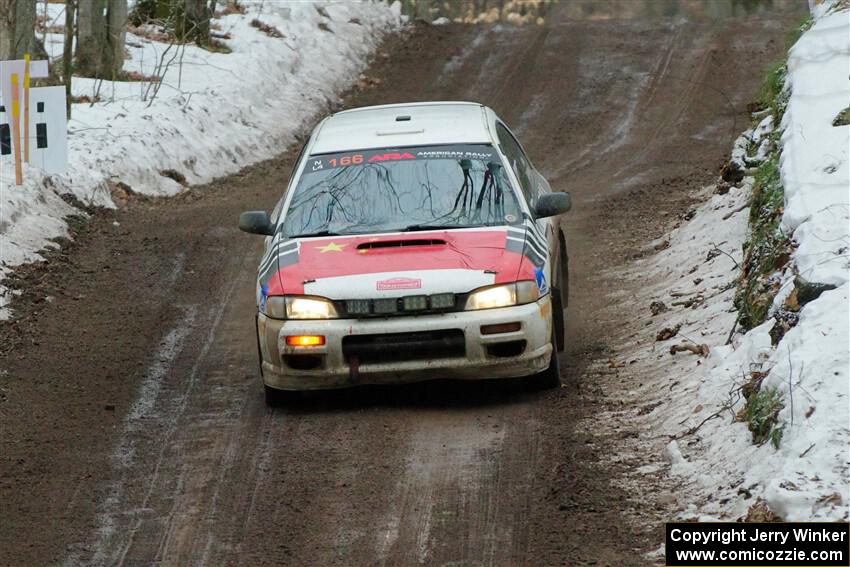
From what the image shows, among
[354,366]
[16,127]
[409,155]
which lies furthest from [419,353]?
[16,127]

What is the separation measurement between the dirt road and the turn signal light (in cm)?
52

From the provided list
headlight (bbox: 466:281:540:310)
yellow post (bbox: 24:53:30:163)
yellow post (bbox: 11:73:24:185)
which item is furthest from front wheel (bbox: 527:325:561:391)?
yellow post (bbox: 24:53:30:163)

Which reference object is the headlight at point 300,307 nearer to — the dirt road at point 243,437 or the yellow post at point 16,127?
the dirt road at point 243,437

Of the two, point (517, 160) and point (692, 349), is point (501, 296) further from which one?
point (517, 160)

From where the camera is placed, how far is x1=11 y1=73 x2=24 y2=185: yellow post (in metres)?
14.1

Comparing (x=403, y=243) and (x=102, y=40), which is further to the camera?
(x=102, y=40)

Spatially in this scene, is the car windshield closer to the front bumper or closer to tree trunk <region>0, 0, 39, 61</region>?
the front bumper

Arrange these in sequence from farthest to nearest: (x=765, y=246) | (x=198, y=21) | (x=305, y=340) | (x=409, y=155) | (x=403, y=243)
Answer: (x=198, y=21)
(x=409, y=155)
(x=765, y=246)
(x=403, y=243)
(x=305, y=340)

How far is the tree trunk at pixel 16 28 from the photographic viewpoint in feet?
51.7

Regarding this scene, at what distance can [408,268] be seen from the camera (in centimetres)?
832

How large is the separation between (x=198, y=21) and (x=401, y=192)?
15.6 meters

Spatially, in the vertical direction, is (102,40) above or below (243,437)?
below

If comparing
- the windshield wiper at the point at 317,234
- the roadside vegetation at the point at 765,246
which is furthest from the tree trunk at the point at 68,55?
the roadside vegetation at the point at 765,246

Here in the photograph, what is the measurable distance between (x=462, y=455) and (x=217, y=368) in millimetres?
2868
